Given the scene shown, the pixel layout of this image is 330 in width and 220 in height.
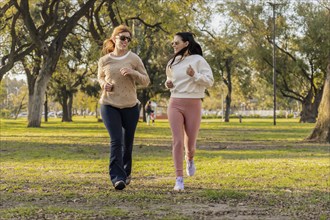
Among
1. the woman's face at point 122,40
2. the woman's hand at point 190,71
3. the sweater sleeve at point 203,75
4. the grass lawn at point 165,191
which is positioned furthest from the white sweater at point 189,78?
the grass lawn at point 165,191

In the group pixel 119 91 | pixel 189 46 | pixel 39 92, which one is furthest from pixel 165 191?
pixel 39 92

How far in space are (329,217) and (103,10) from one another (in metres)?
22.8

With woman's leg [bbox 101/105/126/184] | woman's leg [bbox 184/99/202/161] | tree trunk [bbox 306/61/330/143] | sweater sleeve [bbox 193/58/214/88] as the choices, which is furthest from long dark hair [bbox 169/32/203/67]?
tree trunk [bbox 306/61/330/143]

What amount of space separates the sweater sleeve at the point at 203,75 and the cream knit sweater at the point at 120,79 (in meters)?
0.71

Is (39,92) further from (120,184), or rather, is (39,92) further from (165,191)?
(165,191)

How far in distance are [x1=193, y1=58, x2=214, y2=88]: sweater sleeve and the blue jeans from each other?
97 centimetres

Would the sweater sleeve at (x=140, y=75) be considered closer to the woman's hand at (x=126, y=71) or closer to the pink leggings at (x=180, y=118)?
the woman's hand at (x=126, y=71)

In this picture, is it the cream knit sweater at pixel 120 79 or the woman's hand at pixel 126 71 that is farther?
the cream knit sweater at pixel 120 79

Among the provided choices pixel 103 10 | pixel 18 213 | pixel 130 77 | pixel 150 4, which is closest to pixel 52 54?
pixel 103 10

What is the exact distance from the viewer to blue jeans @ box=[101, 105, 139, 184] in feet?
22.6

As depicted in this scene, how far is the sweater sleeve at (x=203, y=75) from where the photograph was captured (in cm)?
687

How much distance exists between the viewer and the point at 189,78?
698 centimetres

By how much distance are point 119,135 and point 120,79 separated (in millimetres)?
739

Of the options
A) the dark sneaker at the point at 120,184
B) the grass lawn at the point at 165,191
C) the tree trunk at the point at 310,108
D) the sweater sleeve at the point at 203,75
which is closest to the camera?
the grass lawn at the point at 165,191
